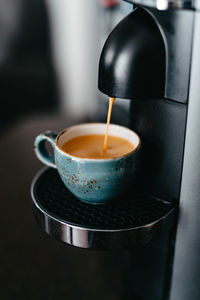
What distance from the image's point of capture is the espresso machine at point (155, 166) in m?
0.36

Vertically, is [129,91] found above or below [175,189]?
above

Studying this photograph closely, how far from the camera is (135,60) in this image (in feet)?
1.19

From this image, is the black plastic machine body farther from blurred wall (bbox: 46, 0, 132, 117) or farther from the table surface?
blurred wall (bbox: 46, 0, 132, 117)

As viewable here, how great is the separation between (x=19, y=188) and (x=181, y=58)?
26.6 inches

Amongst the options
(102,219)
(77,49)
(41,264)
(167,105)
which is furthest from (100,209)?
(77,49)

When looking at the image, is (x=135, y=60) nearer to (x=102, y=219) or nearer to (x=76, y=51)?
(x=102, y=219)

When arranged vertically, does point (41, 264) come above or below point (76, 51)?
below

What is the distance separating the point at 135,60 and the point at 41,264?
509mm

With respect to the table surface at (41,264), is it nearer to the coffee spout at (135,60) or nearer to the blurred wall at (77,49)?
the coffee spout at (135,60)

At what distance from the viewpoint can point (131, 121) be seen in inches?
19.0

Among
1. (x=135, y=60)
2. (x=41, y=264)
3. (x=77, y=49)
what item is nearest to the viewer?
(x=135, y=60)

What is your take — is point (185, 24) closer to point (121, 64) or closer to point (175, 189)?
point (121, 64)

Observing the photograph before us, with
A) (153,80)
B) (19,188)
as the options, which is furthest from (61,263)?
(153,80)

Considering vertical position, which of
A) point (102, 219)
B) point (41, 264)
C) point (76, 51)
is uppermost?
point (76, 51)
